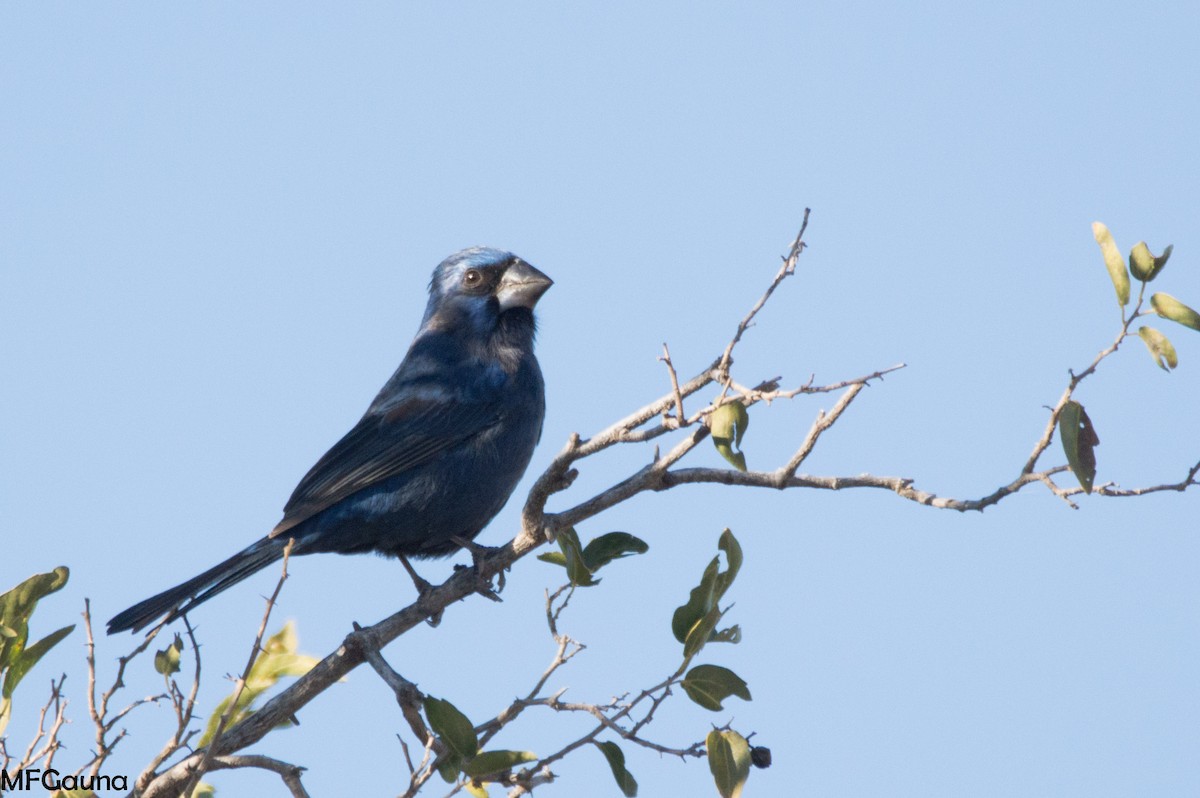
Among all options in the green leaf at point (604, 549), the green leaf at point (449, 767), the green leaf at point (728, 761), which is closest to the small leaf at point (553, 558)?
the green leaf at point (604, 549)

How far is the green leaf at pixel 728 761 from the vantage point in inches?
129

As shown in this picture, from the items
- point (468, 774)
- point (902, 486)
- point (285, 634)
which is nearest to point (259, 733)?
point (285, 634)

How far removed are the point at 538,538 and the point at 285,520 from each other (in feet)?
6.28

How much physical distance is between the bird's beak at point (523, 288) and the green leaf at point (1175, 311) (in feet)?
12.8

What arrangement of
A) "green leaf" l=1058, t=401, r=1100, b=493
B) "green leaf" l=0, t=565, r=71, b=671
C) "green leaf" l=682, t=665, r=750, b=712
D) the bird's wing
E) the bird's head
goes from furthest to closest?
1. the bird's head
2. the bird's wing
3. "green leaf" l=0, t=565, r=71, b=671
4. "green leaf" l=682, t=665, r=750, b=712
5. "green leaf" l=1058, t=401, r=1100, b=493

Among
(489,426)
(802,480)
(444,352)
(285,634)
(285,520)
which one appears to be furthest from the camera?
(444,352)

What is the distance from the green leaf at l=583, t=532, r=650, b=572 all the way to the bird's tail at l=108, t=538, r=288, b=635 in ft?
6.51

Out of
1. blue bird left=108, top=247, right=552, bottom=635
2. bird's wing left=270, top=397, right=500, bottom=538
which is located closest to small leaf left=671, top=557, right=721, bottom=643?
blue bird left=108, top=247, right=552, bottom=635

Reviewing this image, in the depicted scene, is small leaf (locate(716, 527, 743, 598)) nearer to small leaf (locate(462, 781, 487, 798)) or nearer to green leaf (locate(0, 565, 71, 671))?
small leaf (locate(462, 781, 487, 798))

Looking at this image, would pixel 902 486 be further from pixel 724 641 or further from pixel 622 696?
pixel 622 696

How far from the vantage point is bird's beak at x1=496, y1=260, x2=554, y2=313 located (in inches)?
260

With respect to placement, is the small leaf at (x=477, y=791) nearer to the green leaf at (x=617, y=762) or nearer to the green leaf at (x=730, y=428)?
the green leaf at (x=617, y=762)

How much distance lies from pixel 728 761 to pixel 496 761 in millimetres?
631

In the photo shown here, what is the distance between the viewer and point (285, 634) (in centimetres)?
432
